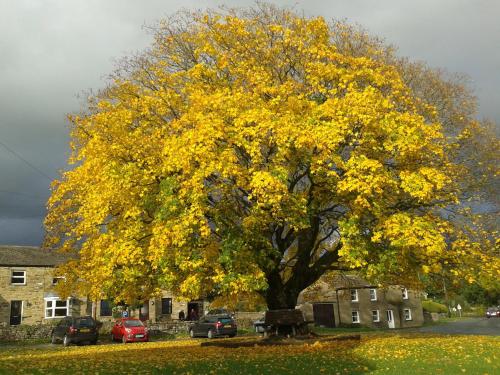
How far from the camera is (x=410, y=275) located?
20.2 meters

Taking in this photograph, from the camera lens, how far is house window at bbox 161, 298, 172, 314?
50.4 meters

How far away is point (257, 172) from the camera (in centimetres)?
1445

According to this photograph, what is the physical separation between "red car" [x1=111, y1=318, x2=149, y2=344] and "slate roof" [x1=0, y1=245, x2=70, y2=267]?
13998 mm

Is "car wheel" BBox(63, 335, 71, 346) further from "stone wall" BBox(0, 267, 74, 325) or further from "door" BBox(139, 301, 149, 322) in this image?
"door" BBox(139, 301, 149, 322)

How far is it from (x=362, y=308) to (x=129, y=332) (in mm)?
30050

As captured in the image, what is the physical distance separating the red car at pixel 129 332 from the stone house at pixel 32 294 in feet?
29.9

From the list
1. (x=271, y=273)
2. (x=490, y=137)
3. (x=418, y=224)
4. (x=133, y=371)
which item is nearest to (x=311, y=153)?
(x=418, y=224)

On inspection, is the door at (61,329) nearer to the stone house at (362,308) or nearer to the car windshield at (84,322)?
the car windshield at (84,322)

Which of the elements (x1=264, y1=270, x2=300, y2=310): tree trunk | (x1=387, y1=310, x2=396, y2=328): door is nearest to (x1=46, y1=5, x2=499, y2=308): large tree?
(x1=264, y1=270, x2=300, y2=310): tree trunk

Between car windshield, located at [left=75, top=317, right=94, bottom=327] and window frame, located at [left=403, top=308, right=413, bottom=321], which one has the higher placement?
car windshield, located at [left=75, top=317, right=94, bottom=327]

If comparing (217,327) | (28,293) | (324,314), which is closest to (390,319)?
(324,314)

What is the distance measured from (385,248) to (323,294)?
114ft

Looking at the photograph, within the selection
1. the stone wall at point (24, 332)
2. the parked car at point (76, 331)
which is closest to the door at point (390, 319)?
the parked car at point (76, 331)

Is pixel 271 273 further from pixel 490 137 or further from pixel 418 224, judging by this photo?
pixel 490 137
